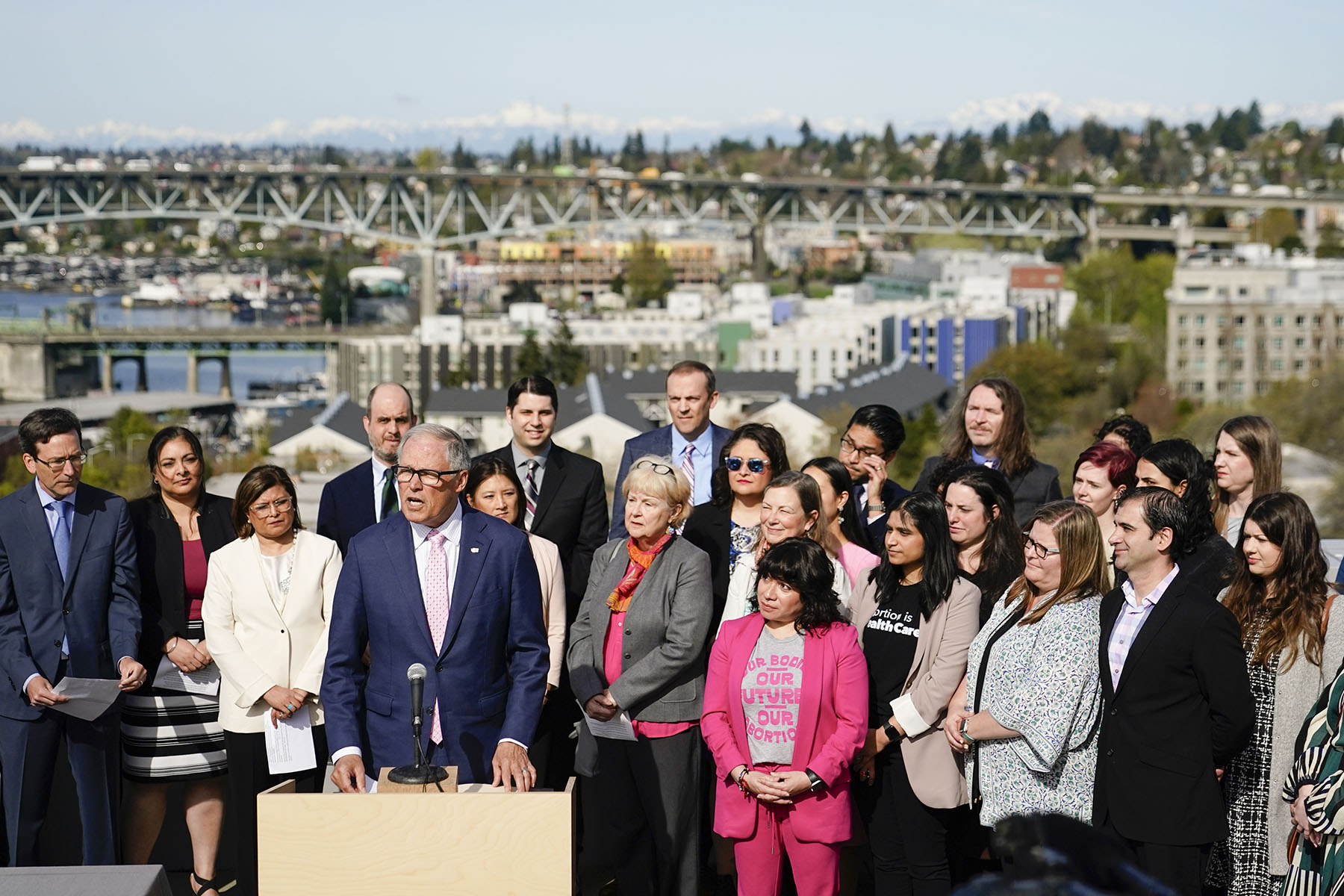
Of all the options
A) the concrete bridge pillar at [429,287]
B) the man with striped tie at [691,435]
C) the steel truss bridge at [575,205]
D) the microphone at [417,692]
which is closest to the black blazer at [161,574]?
the man with striped tie at [691,435]

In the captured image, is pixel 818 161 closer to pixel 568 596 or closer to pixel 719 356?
pixel 719 356

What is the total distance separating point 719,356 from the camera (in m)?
65.8

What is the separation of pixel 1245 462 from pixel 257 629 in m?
2.72

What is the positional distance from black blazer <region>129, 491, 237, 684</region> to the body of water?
69867mm

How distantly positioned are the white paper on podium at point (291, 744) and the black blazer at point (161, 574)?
1.30 ft

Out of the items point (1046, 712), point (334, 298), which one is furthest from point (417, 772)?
point (334, 298)

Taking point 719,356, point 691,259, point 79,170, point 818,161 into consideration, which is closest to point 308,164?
point 79,170

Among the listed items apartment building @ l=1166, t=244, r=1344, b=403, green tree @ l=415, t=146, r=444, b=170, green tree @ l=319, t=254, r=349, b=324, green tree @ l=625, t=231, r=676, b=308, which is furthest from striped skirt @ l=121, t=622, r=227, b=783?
green tree @ l=415, t=146, r=444, b=170

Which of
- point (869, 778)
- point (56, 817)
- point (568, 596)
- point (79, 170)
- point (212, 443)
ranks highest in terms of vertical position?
point (79, 170)

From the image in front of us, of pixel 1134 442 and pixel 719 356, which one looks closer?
pixel 1134 442

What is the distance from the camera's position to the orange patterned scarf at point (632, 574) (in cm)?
374

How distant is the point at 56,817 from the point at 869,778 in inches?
86.6

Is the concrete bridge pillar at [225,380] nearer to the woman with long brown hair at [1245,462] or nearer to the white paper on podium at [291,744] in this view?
the white paper on podium at [291,744]

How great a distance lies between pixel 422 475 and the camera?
321 cm
